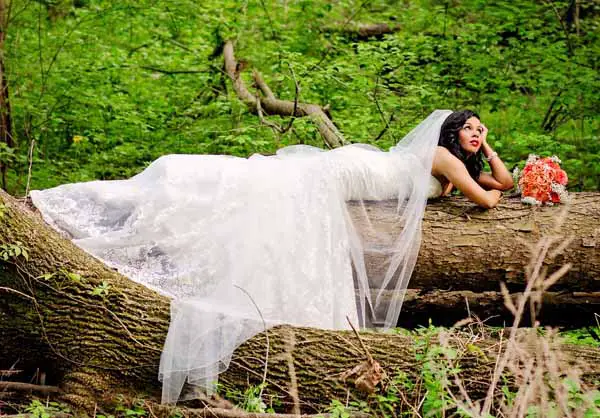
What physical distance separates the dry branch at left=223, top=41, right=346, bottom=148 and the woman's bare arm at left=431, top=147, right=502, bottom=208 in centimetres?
193

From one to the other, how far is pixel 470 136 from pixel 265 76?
4.24 m


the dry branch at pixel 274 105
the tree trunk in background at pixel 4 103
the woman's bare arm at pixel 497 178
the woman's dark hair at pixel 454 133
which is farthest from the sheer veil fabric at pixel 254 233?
the tree trunk in background at pixel 4 103

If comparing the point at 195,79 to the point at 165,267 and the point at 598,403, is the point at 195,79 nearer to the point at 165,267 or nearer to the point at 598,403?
the point at 165,267

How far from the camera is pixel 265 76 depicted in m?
9.15

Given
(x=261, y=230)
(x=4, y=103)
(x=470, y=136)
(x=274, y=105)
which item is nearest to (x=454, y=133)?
(x=470, y=136)

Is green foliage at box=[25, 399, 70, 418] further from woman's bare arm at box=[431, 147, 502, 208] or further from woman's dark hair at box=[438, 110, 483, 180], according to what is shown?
woman's dark hair at box=[438, 110, 483, 180]

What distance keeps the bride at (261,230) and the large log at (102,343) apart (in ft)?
0.74

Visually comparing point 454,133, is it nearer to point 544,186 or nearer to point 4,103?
point 544,186

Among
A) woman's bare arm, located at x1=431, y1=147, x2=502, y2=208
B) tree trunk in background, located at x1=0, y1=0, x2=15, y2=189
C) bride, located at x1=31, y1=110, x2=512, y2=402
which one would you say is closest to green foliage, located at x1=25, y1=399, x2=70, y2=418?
bride, located at x1=31, y1=110, x2=512, y2=402

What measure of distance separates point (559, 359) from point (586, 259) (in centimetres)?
148

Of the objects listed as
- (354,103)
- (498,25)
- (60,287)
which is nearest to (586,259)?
(60,287)

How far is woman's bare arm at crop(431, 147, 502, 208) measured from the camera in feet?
16.5

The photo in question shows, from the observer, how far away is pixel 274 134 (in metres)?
7.62

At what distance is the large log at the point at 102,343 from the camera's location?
3.80 meters
